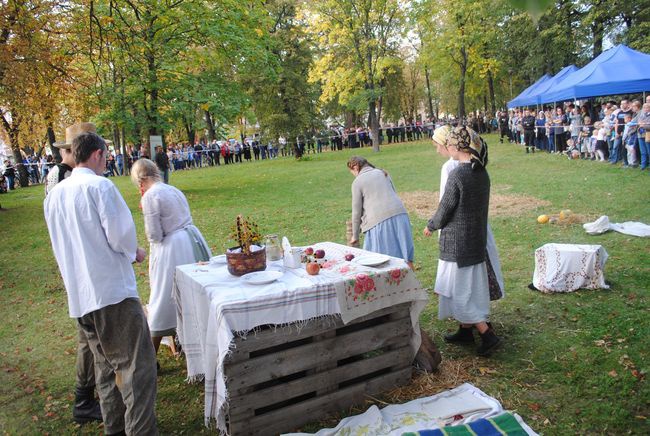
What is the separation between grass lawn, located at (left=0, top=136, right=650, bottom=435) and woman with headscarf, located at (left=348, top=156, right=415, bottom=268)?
91cm

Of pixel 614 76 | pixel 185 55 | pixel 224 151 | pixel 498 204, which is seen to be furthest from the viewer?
pixel 224 151

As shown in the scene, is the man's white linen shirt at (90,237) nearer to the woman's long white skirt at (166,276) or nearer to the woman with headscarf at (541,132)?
the woman's long white skirt at (166,276)

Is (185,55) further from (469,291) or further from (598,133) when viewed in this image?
(469,291)

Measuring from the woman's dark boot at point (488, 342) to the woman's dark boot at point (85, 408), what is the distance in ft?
10.9

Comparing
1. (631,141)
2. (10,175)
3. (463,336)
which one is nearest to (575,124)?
(631,141)

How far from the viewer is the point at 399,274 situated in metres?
3.90

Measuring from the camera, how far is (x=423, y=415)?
3.62m

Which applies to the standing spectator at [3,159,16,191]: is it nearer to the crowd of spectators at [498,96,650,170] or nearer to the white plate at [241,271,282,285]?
the crowd of spectators at [498,96,650,170]

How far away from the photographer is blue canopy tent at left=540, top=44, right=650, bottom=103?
634 inches

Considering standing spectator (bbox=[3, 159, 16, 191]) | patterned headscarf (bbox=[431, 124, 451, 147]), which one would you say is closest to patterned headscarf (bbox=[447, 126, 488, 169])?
patterned headscarf (bbox=[431, 124, 451, 147])

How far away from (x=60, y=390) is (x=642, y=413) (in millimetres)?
4851

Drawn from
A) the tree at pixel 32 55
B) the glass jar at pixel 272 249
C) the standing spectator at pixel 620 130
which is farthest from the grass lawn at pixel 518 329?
the tree at pixel 32 55

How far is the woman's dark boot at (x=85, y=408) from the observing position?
13.1ft

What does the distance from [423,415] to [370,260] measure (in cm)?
124
